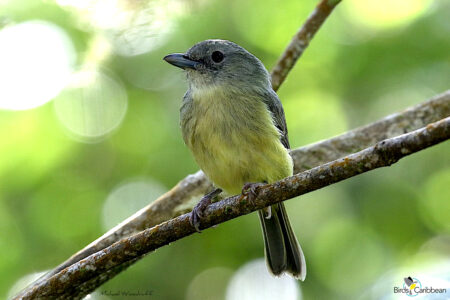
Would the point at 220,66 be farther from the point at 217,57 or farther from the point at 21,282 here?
the point at 21,282

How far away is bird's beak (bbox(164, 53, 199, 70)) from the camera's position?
4.47m

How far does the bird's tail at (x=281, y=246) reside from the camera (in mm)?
4656

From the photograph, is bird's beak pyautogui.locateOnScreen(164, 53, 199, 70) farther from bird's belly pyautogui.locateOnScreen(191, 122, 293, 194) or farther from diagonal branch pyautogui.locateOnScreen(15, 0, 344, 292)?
diagonal branch pyautogui.locateOnScreen(15, 0, 344, 292)

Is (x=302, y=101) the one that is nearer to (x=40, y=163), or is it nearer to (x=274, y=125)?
(x=274, y=125)

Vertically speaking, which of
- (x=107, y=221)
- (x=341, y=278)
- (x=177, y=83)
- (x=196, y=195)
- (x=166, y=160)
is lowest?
(x=341, y=278)

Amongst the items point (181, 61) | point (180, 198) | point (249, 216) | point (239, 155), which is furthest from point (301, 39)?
point (249, 216)

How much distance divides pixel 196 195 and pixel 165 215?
0.35 metres

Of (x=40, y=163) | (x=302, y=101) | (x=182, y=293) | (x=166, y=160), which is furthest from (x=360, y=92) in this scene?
(x=40, y=163)

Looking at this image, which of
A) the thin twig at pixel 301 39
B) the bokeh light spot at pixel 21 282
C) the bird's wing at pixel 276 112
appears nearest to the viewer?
the bird's wing at pixel 276 112

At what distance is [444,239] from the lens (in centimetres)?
541

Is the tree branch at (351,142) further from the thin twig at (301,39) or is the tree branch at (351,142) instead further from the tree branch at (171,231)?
the tree branch at (171,231)

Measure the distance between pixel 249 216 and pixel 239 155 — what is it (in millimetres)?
1880

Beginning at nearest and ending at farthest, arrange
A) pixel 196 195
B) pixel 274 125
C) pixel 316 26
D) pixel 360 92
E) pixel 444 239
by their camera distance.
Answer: pixel 274 125 → pixel 196 195 → pixel 316 26 → pixel 444 239 → pixel 360 92

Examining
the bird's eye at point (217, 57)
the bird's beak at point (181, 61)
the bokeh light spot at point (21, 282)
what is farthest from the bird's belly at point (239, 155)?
the bokeh light spot at point (21, 282)
